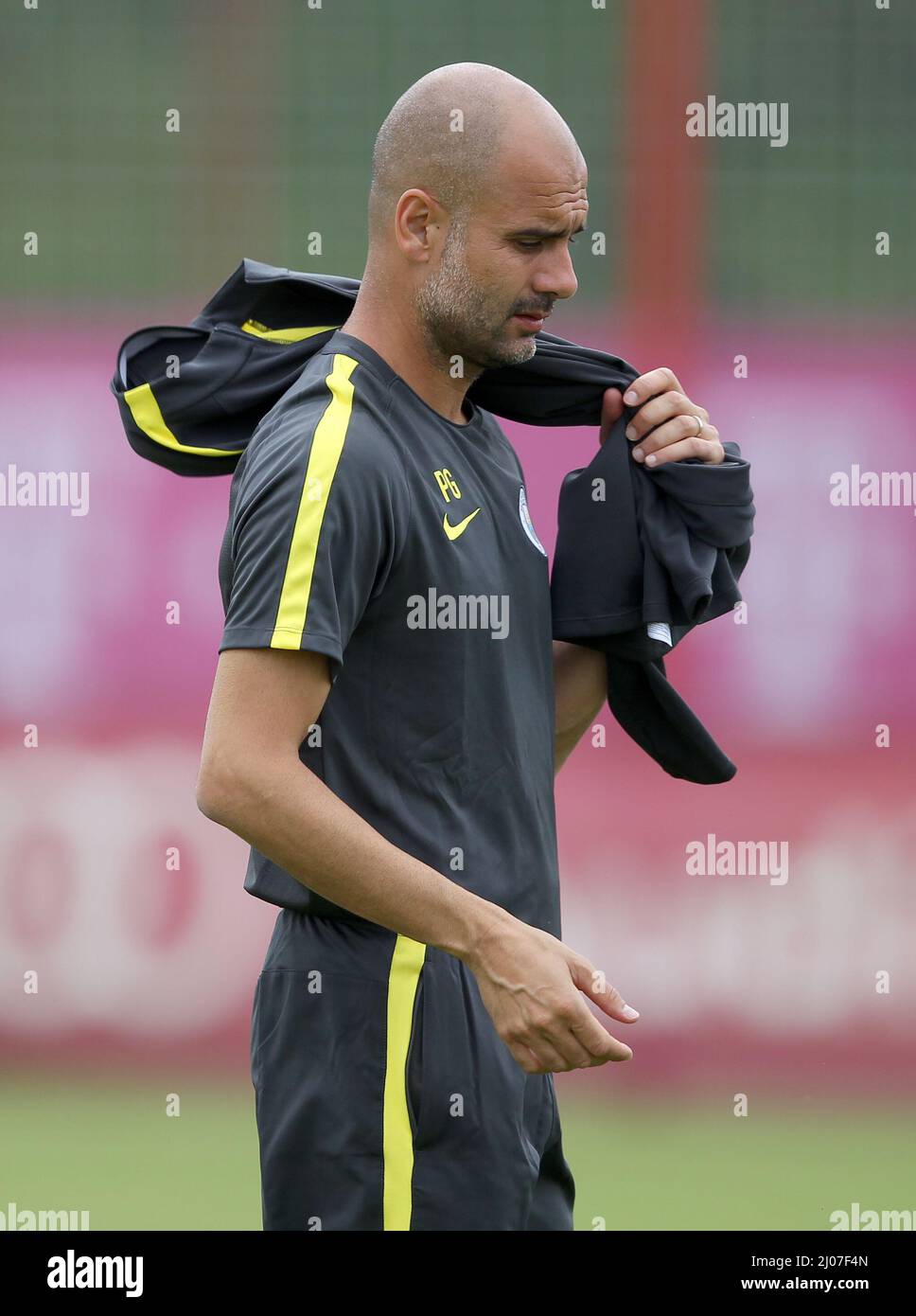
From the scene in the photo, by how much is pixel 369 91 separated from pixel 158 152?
47cm

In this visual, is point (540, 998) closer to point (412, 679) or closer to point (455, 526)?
point (412, 679)

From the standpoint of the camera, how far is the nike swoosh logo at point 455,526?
57.2 inches

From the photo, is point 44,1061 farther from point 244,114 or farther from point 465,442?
point 465,442

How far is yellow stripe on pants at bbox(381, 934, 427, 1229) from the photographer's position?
1.42 m

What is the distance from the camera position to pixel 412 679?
1435 mm

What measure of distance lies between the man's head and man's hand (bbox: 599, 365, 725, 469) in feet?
0.66

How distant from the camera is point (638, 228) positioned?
11.7ft

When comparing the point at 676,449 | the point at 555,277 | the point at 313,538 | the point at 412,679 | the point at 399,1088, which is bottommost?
the point at 399,1088

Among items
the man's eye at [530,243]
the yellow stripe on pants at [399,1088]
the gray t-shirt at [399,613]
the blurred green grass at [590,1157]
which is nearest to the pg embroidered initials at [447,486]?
the gray t-shirt at [399,613]

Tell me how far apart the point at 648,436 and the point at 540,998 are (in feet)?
2.10

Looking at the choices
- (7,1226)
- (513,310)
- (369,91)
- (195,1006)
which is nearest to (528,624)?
(513,310)

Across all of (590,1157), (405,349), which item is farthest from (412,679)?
(590,1157)

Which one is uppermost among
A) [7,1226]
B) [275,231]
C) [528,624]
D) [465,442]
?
[275,231]

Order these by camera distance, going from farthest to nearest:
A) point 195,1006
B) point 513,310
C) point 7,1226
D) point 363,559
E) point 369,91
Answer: point 369,91, point 195,1006, point 7,1226, point 513,310, point 363,559
